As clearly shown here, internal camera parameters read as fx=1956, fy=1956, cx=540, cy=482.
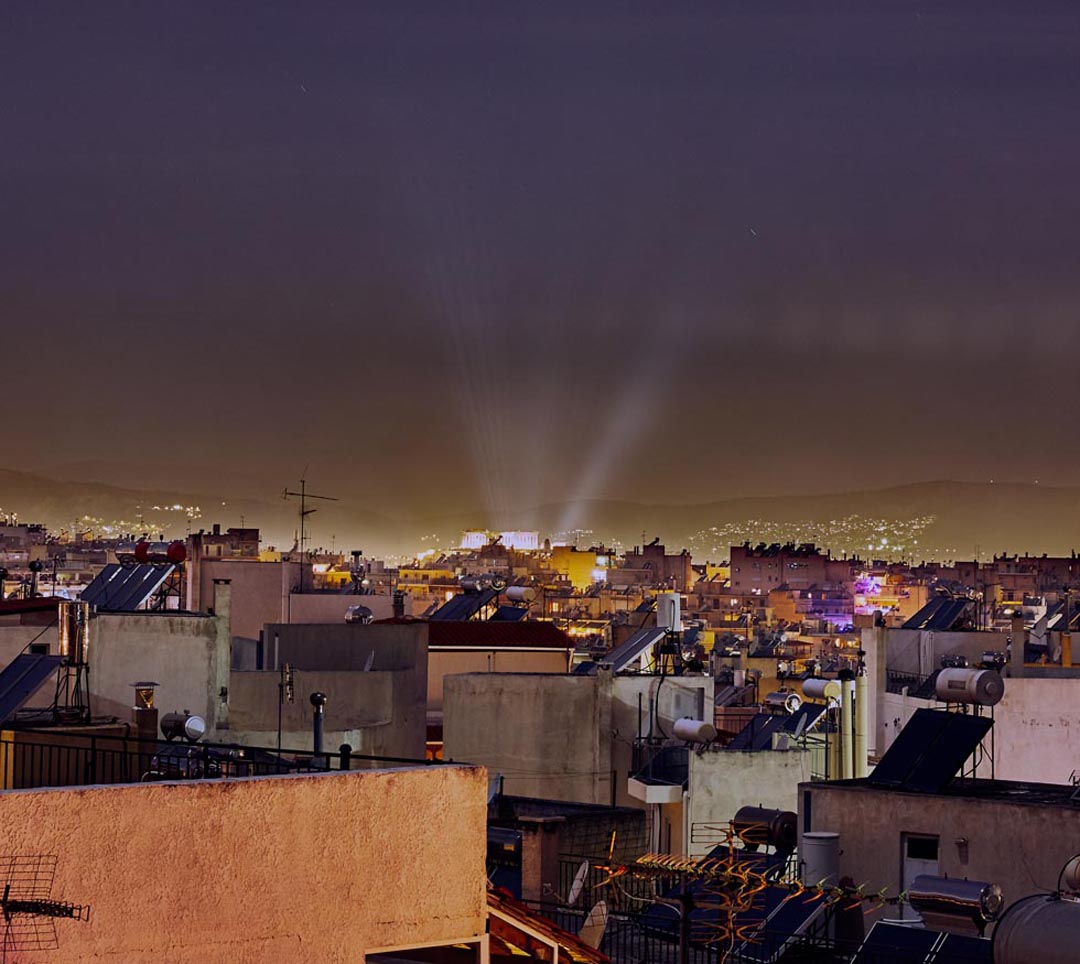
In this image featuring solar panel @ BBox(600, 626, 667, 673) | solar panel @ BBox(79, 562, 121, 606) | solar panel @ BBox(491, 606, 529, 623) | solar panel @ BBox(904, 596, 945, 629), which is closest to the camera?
solar panel @ BBox(79, 562, 121, 606)

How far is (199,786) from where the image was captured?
10.6 metres

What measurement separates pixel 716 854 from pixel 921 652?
2094 cm

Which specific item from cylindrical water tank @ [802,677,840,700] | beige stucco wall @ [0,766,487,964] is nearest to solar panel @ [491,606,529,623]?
cylindrical water tank @ [802,677,840,700]

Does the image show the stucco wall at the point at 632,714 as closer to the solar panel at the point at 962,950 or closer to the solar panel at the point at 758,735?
the solar panel at the point at 758,735

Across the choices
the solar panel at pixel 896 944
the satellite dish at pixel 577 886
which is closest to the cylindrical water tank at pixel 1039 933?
the solar panel at pixel 896 944

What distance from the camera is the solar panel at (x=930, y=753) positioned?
61.5ft

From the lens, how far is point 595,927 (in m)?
A: 17.0

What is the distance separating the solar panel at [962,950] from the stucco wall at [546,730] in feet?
46.1

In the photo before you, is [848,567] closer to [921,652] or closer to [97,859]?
[921,652]

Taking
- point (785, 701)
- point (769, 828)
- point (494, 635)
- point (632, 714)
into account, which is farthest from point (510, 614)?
point (769, 828)

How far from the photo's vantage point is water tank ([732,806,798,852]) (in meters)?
20.5

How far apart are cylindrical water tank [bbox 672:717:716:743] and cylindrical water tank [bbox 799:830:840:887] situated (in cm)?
819

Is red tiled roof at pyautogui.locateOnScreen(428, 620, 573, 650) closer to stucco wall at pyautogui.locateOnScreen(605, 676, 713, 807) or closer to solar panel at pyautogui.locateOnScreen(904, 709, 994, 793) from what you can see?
stucco wall at pyautogui.locateOnScreen(605, 676, 713, 807)

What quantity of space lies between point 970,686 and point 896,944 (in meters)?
5.51
